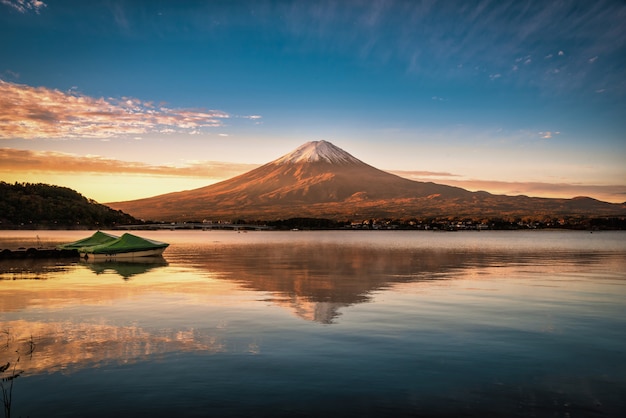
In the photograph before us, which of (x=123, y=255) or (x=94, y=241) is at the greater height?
(x=94, y=241)

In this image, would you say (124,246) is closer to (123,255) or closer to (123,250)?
(123,250)

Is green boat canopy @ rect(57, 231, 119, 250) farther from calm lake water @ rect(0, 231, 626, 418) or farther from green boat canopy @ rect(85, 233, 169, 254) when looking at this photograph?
calm lake water @ rect(0, 231, 626, 418)

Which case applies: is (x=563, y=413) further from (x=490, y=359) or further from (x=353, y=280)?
(x=353, y=280)

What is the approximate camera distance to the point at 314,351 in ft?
44.0

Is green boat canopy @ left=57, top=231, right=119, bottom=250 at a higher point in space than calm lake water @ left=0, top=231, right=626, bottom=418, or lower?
higher

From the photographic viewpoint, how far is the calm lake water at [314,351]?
31.7 feet

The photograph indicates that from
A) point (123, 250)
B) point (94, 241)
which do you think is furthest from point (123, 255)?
point (94, 241)

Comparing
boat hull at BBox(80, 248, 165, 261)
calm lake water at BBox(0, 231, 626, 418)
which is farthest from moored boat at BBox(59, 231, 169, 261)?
calm lake water at BBox(0, 231, 626, 418)

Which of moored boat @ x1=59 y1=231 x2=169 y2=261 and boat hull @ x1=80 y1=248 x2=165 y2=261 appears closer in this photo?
boat hull @ x1=80 y1=248 x2=165 y2=261

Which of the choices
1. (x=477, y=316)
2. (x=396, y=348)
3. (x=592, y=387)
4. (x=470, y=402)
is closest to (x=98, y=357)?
(x=396, y=348)

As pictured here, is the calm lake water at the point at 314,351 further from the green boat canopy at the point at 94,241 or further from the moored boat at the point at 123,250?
the green boat canopy at the point at 94,241

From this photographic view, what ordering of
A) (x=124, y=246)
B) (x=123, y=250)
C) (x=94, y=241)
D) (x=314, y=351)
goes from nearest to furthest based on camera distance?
(x=314, y=351) < (x=123, y=250) < (x=124, y=246) < (x=94, y=241)

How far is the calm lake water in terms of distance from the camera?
381 inches

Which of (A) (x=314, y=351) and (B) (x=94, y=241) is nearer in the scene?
(A) (x=314, y=351)
